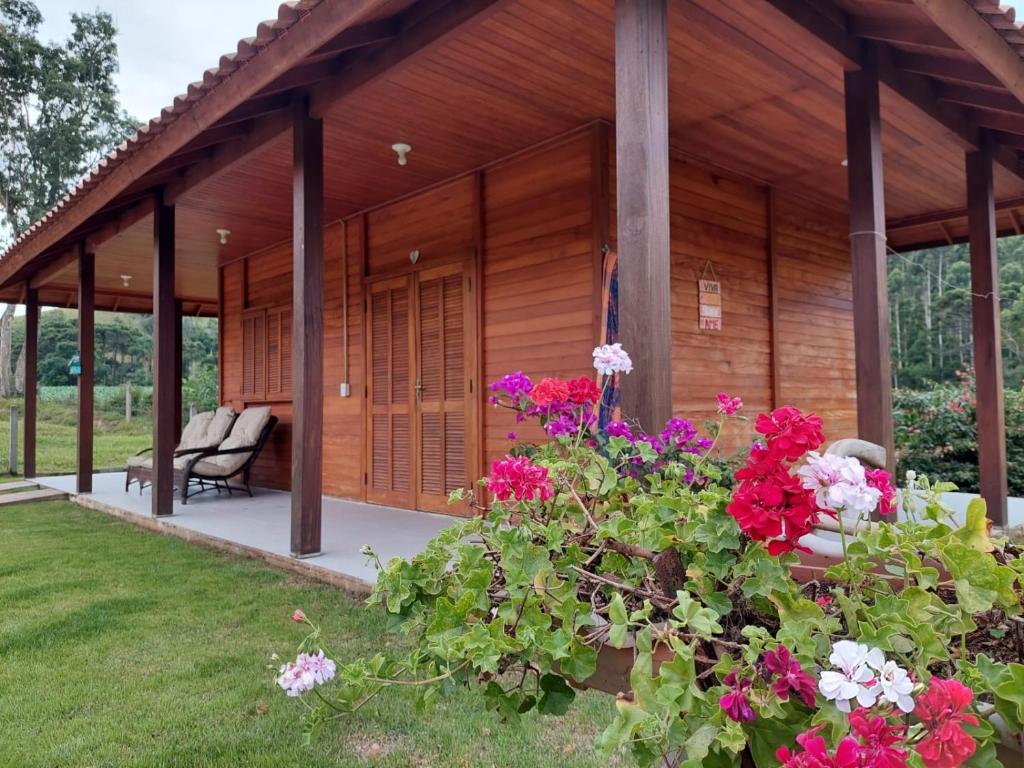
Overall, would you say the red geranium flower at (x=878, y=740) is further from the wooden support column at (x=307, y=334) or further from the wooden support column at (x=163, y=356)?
the wooden support column at (x=163, y=356)

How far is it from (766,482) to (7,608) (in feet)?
13.2

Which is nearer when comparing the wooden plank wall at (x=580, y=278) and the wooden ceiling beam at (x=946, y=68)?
the wooden ceiling beam at (x=946, y=68)

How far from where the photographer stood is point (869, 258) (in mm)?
3518

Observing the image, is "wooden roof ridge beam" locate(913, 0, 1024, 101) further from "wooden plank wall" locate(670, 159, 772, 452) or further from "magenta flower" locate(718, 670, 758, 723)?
"magenta flower" locate(718, 670, 758, 723)

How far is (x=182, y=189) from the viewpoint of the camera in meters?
5.46

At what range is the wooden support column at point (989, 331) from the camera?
4.81 meters

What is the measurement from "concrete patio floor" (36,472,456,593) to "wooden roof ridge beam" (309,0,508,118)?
8.52ft

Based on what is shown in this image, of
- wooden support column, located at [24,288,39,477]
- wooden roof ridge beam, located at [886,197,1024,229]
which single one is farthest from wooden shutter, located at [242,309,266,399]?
wooden roof ridge beam, located at [886,197,1024,229]

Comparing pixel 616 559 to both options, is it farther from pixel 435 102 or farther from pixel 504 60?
pixel 435 102

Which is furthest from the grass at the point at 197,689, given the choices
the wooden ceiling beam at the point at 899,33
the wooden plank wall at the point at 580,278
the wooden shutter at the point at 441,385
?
the wooden ceiling beam at the point at 899,33

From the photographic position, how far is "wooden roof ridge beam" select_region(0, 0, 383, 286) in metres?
3.06

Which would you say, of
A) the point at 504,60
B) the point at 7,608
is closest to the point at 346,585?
the point at 7,608

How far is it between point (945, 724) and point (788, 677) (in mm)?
178

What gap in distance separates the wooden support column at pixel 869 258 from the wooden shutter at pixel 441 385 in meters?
2.88
